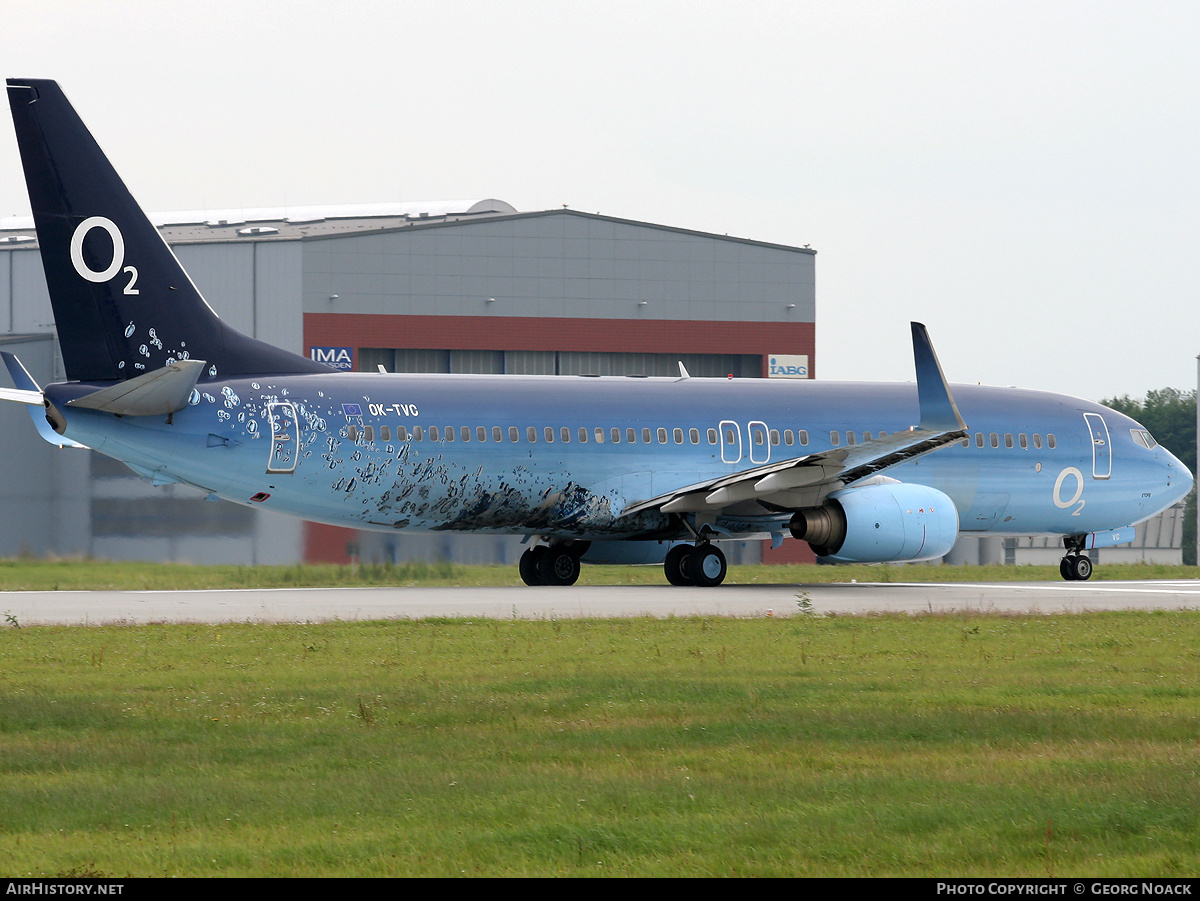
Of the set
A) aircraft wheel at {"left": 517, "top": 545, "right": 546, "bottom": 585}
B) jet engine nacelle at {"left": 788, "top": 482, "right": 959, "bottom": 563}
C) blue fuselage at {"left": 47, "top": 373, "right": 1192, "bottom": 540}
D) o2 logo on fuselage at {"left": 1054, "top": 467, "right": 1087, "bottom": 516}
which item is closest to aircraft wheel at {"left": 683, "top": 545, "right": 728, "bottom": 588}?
blue fuselage at {"left": 47, "top": 373, "right": 1192, "bottom": 540}

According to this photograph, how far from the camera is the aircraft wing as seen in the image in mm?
26594

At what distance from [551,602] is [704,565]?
5.64 metres

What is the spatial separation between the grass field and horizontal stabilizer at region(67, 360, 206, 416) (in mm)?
6601

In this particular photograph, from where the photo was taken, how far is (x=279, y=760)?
34.8 ft

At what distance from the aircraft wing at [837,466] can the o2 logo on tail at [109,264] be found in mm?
10037

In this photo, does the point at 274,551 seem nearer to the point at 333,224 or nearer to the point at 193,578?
the point at 193,578

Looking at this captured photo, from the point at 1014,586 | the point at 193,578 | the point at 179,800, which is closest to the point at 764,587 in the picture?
the point at 1014,586

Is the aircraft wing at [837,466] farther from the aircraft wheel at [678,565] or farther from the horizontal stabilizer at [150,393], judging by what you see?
the horizontal stabilizer at [150,393]

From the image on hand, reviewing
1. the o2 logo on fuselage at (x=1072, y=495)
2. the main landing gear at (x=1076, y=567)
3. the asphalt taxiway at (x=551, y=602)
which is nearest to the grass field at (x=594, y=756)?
the asphalt taxiway at (x=551, y=602)

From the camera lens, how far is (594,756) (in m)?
10.8

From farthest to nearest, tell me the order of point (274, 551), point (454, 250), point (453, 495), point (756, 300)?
point (756, 300), point (454, 250), point (274, 551), point (453, 495)

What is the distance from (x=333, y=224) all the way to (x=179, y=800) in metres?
52.9

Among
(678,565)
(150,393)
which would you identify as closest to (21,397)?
(150,393)

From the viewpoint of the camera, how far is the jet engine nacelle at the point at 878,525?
27516 millimetres
